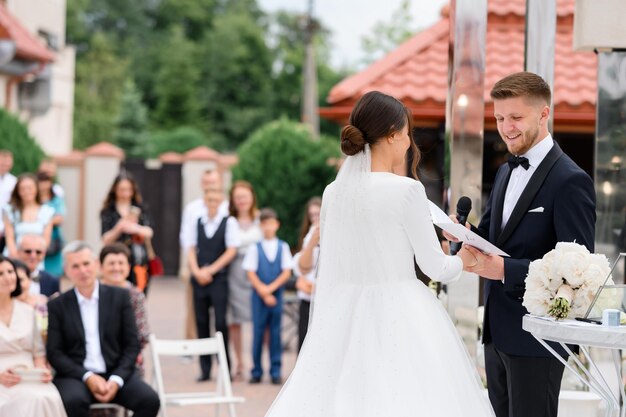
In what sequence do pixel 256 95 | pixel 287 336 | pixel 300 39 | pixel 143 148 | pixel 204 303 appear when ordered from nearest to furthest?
pixel 204 303 → pixel 287 336 → pixel 143 148 → pixel 256 95 → pixel 300 39

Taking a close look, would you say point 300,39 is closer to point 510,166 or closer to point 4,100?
point 4,100

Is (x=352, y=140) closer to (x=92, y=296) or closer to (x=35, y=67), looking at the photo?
(x=92, y=296)

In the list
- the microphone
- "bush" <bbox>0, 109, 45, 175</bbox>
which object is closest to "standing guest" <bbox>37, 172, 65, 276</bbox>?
"bush" <bbox>0, 109, 45, 175</bbox>

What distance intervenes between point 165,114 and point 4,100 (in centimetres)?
3116

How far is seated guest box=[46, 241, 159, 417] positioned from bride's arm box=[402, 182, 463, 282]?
3396mm

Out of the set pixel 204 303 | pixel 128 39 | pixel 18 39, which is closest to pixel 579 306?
pixel 204 303

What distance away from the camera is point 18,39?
24000 millimetres

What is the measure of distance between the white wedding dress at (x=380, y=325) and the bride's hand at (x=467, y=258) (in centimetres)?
9

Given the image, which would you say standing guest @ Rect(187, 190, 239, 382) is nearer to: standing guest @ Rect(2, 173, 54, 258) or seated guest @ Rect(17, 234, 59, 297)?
standing guest @ Rect(2, 173, 54, 258)

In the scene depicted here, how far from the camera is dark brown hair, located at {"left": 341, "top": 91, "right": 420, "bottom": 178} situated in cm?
467

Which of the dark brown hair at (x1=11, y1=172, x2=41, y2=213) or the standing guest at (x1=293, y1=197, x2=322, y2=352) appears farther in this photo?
the dark brown hair at (x1=11, y1=172, x2=41, y2=213)

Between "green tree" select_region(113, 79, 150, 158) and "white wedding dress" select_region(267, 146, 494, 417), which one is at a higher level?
"green tree" select_region(113, 79, 150, 158)

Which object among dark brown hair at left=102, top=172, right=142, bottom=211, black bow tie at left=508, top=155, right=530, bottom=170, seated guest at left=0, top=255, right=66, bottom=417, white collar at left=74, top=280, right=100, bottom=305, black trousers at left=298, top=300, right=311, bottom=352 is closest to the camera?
black bow tie at left=508, top=155, right=530, bottom=170

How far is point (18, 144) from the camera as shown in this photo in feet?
59.6
